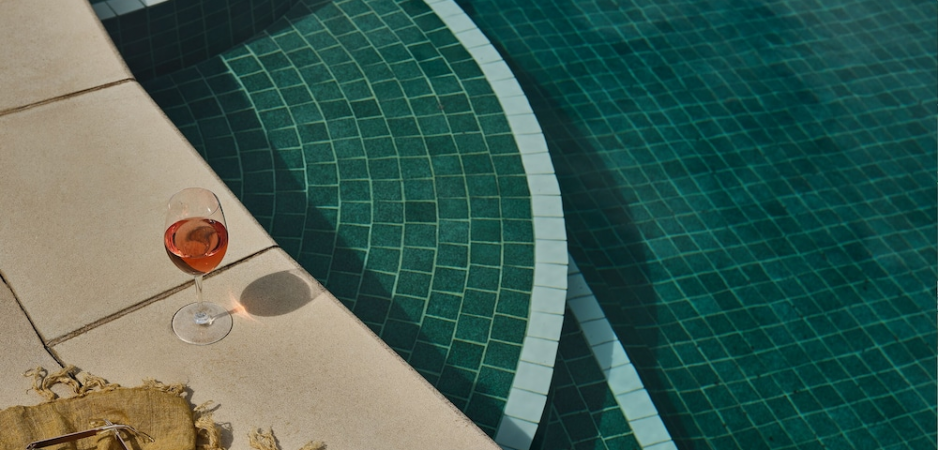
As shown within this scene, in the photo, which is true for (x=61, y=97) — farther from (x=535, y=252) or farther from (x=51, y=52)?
(x=535, y=252)

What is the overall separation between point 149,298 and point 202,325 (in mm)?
213

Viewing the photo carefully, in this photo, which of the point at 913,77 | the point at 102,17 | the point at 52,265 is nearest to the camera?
the point at 52,265

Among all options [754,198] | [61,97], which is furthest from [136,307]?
[754,198]

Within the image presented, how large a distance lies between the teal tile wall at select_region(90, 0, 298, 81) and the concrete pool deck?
0.99 m

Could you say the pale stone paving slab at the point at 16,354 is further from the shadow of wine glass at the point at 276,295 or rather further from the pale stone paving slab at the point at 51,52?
the pale stone paving slab at the point at 51,52

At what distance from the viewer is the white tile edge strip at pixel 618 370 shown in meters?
4.18

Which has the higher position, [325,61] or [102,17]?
[102,17]

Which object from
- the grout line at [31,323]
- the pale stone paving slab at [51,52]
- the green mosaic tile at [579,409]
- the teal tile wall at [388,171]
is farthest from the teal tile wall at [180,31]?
the green mosaic tile at [579,409]

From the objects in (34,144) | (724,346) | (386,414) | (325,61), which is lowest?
(724,346)

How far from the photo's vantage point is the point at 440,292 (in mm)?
3977

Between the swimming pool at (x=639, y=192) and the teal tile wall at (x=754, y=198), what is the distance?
0.02m

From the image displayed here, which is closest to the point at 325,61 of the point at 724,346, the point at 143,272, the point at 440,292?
the point at 440,292

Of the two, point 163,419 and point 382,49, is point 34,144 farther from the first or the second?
point 382,49

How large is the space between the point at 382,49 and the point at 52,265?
8.43ft
